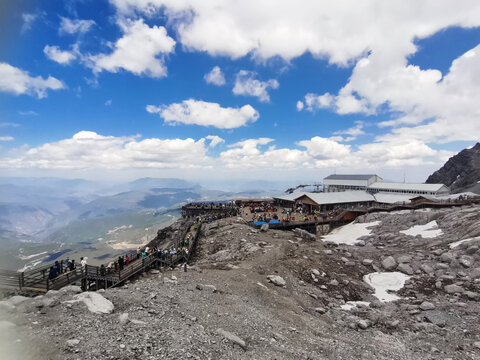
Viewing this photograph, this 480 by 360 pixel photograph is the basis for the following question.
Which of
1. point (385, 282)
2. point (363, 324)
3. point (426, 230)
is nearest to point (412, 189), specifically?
point (426, 230)

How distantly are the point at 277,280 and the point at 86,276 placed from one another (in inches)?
615

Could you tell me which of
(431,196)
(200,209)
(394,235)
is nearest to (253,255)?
(394,235)

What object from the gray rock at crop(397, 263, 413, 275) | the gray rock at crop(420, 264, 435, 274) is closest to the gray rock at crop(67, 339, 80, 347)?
the gray rock at crop(397, 263, 413, 275)

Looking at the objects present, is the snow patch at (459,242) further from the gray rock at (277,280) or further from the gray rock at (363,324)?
the gray rock at (277,280)

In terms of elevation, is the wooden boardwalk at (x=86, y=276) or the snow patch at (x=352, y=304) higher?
the wooden boardwalk at (x=86, y=276)

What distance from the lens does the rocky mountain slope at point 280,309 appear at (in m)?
8.91

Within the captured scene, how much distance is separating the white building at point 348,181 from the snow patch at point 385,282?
207 ft

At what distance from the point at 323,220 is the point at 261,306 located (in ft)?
107

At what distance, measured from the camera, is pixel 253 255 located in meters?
25.5

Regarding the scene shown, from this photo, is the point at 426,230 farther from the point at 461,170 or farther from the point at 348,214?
the point at 461,170

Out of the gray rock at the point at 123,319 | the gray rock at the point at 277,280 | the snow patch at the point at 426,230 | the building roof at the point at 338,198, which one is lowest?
the gray rock at the point at 277,280

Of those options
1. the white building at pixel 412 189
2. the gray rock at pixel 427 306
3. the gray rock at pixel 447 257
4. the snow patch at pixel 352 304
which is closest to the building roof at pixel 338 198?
the white building at pixel 412 189

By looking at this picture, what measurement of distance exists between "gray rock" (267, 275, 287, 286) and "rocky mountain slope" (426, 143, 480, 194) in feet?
383

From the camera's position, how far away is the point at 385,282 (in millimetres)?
22141
